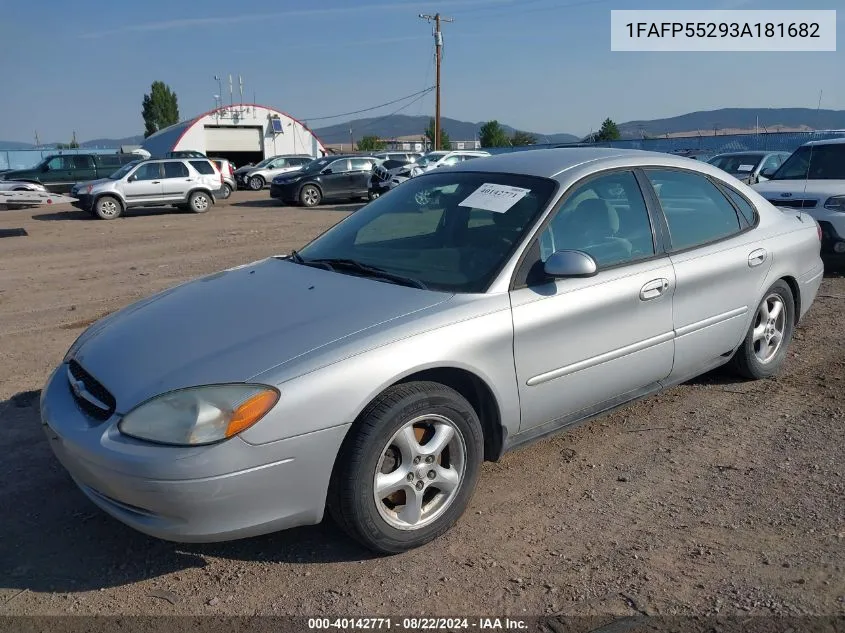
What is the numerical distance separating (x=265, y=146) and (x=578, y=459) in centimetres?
5277

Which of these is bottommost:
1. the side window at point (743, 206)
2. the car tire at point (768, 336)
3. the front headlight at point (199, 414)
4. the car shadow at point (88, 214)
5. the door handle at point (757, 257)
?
the car tire at point (768, 336)

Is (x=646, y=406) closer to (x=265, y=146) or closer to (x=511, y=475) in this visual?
(x=511, y=475)

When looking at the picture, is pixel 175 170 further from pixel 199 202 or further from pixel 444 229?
pixel 444 229

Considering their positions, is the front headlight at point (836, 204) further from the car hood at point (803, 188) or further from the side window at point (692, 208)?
the side window at point (692, 208)

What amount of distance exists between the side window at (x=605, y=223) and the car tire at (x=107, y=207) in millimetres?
18359

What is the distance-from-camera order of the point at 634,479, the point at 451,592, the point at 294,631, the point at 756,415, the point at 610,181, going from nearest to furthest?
the point at 294,631 < the point at 451,592 < the point at 634,479 < the point at 610,181 < the point at 756,415

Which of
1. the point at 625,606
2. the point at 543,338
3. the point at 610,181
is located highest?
the point at 610,181

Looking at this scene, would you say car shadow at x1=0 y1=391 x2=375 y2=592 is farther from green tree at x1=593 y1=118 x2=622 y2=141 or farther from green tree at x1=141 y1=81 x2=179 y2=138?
green tree at x1=141 y1=81 x2=179 y2=138

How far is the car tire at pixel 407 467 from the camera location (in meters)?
2.94

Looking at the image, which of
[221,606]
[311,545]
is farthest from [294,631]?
[311,545]

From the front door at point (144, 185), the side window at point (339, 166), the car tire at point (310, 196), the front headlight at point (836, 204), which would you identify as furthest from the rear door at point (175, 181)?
the front headlight at point (836, 204)

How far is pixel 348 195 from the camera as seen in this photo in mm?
24719

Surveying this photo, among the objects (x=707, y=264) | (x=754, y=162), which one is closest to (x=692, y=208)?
(x=707, y=264)

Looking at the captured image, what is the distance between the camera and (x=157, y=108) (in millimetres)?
90562
